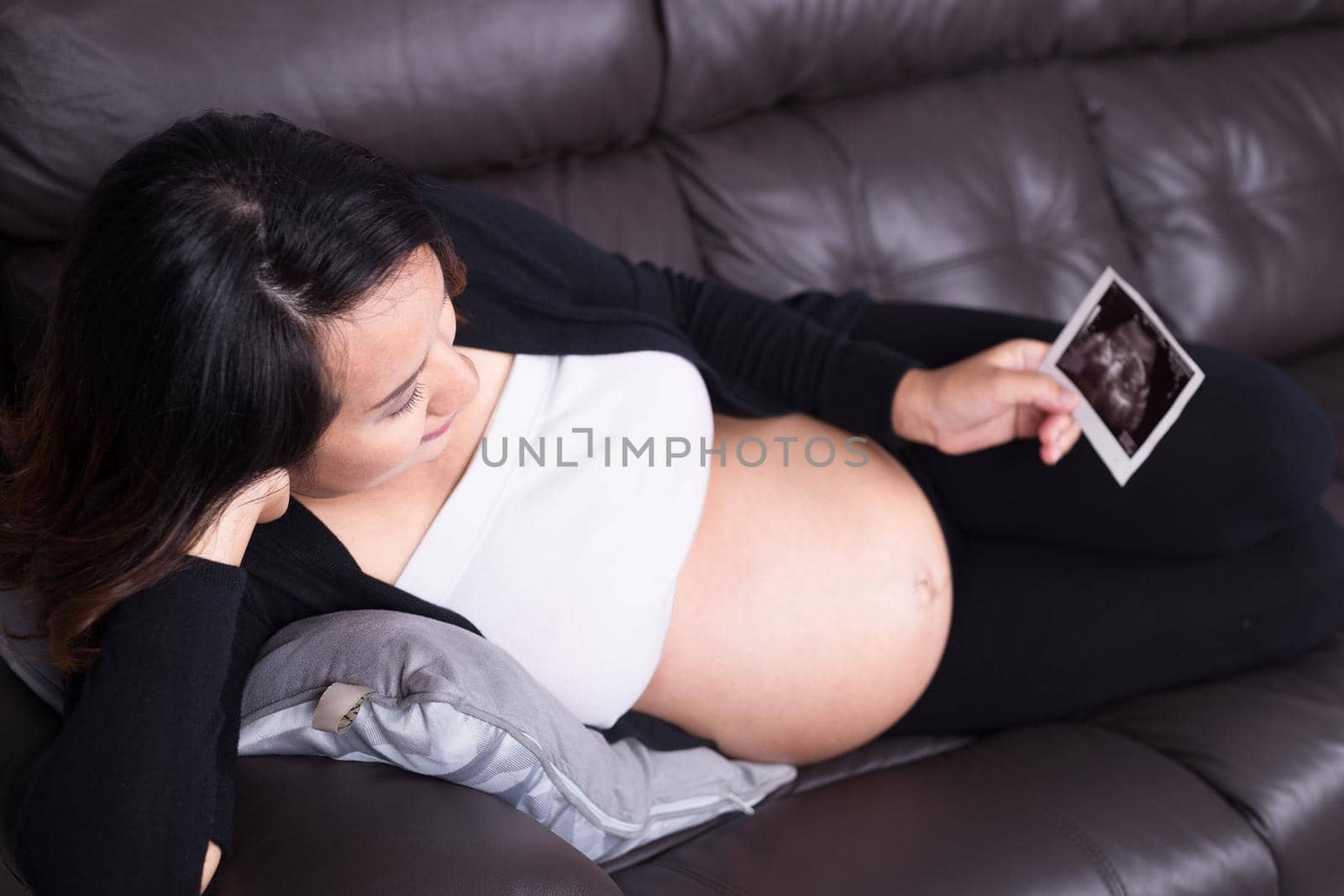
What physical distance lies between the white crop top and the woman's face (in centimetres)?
13

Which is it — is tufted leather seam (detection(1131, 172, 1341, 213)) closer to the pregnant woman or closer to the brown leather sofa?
the brown leather sofa

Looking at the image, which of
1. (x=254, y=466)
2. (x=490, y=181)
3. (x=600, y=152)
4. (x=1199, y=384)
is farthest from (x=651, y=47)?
(x=254, y=466)

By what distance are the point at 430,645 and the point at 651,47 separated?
990mm

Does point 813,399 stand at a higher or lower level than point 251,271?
lower

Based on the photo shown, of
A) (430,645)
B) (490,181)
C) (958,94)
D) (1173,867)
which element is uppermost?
(958,94)

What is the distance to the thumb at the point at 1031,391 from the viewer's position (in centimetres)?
120

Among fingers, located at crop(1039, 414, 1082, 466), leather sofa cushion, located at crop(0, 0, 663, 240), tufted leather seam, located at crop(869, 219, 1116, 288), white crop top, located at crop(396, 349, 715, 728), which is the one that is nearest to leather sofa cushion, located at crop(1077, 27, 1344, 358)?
tufted leather seam, located at crop(869, 219, 1116, 288)

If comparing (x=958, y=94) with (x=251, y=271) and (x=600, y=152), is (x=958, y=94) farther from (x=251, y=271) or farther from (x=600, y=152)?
(x=251, y=271)

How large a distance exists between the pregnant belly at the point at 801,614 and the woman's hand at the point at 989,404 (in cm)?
9

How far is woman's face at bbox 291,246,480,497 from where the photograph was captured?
0.79 m

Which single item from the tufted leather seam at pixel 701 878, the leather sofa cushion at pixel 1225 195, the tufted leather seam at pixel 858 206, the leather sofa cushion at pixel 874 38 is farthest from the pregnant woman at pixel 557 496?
the leather sofa cushion at pixel 1225 195

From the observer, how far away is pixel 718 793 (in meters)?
1.17

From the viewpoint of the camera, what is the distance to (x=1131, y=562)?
128 centimetres

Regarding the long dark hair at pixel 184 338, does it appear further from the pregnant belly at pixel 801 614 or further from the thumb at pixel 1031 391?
the thumb at pixel 1031 391
